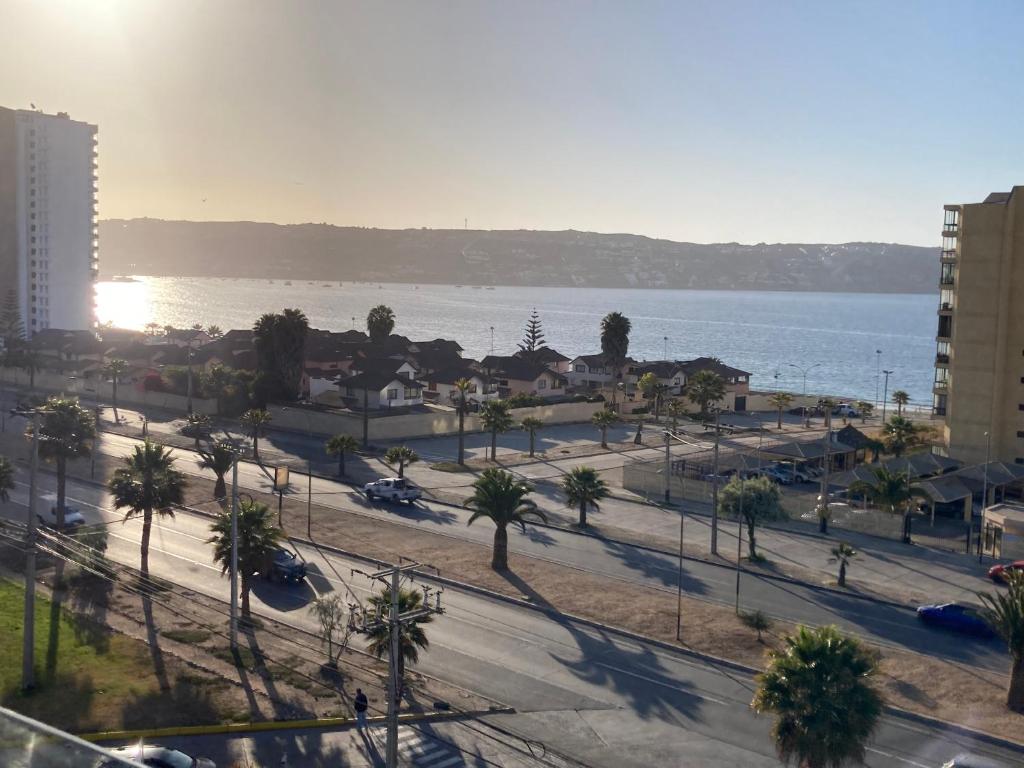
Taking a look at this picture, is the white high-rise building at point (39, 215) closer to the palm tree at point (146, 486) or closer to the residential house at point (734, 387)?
the residential house at point (734, 387)

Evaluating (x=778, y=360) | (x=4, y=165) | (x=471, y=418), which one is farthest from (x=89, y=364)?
(x=778, y=360)

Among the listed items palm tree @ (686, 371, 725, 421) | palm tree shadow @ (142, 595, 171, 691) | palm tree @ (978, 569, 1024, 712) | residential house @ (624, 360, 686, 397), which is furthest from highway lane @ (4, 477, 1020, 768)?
residential house @ (624, 360, 686, 397)

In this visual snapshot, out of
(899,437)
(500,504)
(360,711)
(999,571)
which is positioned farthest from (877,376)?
(360,711)

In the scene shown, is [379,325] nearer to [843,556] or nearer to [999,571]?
[843,556]

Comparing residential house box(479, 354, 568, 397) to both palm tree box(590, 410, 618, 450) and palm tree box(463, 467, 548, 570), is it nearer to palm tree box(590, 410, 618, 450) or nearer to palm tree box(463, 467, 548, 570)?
palm tree box(590, 410, 618, 450)

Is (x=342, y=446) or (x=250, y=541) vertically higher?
(x=250, y=541)

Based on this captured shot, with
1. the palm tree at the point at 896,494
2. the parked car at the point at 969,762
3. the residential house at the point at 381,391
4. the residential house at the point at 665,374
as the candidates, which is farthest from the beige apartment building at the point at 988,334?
the parked car at the point at 969,762
